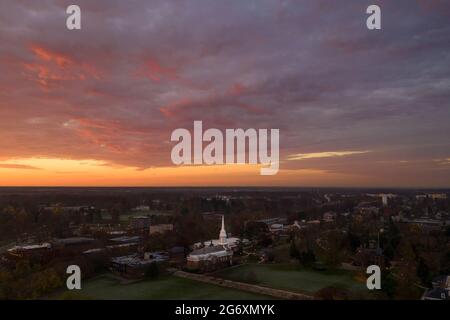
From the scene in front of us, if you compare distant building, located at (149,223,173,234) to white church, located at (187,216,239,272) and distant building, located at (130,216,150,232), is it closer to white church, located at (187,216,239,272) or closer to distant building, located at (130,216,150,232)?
distant building, located at (130,216,150,232)

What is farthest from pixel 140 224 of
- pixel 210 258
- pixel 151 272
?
pixel 151 272

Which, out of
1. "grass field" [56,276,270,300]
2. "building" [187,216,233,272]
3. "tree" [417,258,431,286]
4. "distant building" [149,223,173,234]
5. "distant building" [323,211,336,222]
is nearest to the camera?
"grass field" [56,276,270,300]

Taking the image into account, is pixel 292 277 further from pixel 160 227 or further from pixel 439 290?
pixel 160 227

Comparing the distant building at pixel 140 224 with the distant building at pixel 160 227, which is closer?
the distant building at pixel 160 227

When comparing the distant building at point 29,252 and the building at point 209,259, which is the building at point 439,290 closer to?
the building at point 209,259

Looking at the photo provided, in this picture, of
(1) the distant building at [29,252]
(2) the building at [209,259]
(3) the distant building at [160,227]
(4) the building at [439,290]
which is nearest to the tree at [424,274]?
(4) the building at [439,290]

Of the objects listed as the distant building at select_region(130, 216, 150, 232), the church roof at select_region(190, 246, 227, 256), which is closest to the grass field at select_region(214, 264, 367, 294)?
the church roof at select_region(190, 246, 227, 256)
